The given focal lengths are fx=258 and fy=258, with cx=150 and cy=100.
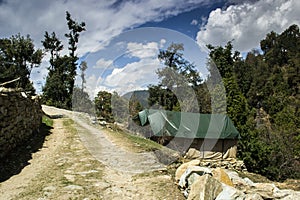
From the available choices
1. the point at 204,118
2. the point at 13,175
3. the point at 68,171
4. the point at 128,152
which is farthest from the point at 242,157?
the point at 13,175

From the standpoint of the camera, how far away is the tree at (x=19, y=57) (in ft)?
46.8

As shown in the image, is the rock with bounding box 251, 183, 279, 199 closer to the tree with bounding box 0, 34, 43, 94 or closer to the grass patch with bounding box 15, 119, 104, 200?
the grass patch with bounding box 15, 119, 104, 200

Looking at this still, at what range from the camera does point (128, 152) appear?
7289mm

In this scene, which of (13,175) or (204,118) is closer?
(13,175)

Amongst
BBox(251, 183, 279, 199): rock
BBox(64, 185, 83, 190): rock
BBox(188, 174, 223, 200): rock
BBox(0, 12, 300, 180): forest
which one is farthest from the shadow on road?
BBox(251, 183, 279, 199): rock

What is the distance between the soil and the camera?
3990 millimetres

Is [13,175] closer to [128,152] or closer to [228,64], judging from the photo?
[128,152]

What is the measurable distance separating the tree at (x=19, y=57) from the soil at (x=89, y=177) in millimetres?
8735

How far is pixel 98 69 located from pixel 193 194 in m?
5.14

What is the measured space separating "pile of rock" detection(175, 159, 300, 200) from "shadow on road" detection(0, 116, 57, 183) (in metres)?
3.17

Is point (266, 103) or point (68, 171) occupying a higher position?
point (266, 103)

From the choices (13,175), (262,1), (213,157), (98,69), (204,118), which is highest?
(262,1)

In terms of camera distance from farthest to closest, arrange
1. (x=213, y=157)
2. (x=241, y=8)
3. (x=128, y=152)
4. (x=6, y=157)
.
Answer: (x=241, y=8), (x=213, y=157), (x=128, y=152), (x=6, y=157)

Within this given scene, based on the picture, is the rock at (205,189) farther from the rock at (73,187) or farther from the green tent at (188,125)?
the green tent at (188,125)
